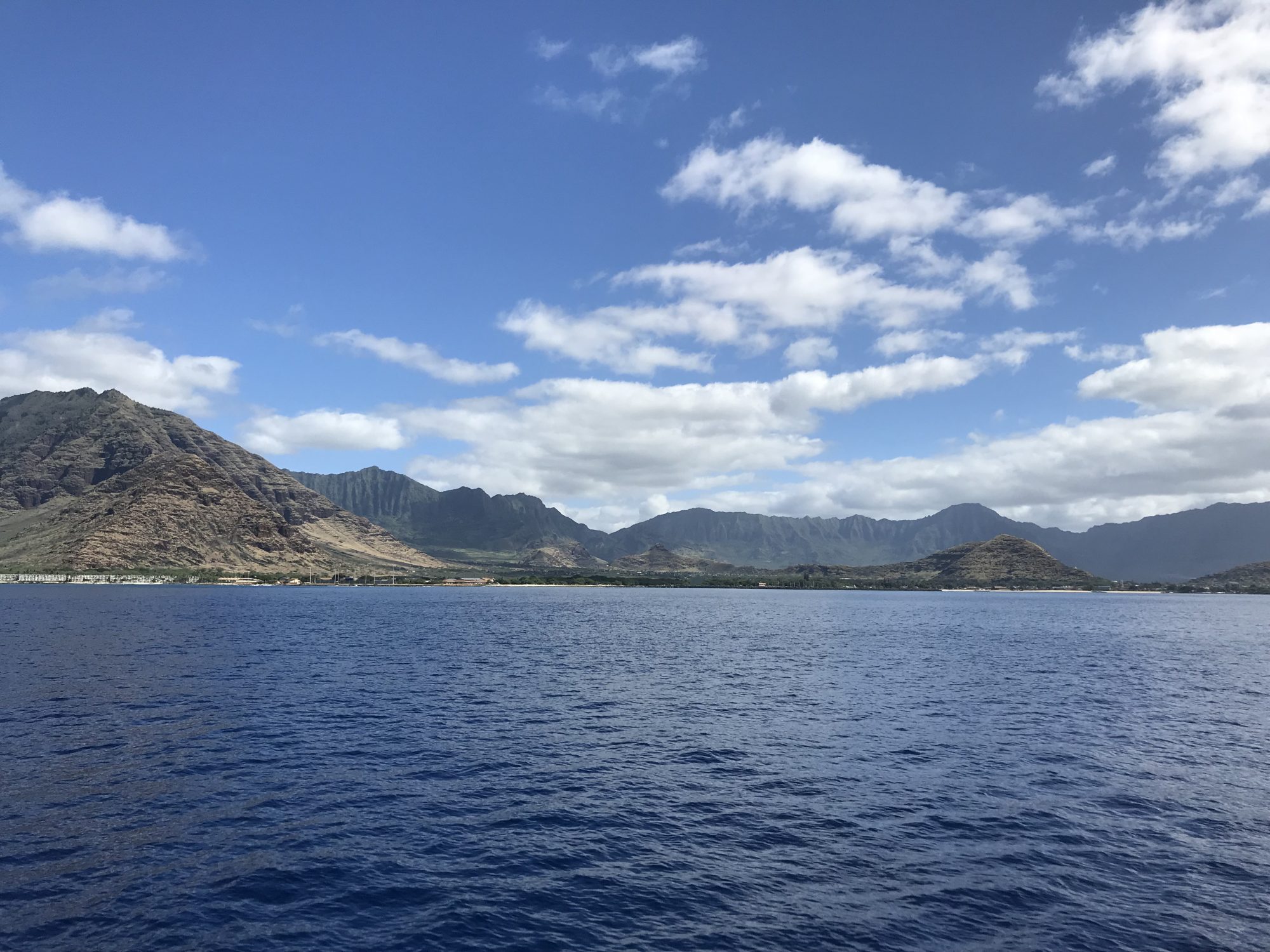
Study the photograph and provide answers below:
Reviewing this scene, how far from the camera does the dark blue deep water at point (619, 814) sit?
31.3 metres

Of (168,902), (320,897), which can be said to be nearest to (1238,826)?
(320,897)

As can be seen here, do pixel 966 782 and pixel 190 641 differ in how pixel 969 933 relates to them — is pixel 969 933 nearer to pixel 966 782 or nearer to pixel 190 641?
pixel 966 782

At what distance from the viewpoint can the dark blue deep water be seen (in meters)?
31.3

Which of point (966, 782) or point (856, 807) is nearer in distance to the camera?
point (856, 807)

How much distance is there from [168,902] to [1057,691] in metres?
102

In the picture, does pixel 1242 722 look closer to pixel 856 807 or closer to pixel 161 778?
pixel 856 807

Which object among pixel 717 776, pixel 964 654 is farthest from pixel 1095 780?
pixel 964 654

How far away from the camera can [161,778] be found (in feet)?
162

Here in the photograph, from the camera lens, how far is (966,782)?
5234 centimetres

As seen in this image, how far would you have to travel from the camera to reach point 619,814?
147 feet

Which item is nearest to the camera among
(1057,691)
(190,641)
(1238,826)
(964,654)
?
(1238,826)

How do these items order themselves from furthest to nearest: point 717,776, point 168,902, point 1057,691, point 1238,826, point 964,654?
point 964,654, point 1057,691, point 717,776, point 1238,826, point 168,902

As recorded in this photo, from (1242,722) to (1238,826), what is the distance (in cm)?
4224

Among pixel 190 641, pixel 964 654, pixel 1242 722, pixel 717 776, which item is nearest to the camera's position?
pixel 717 776
